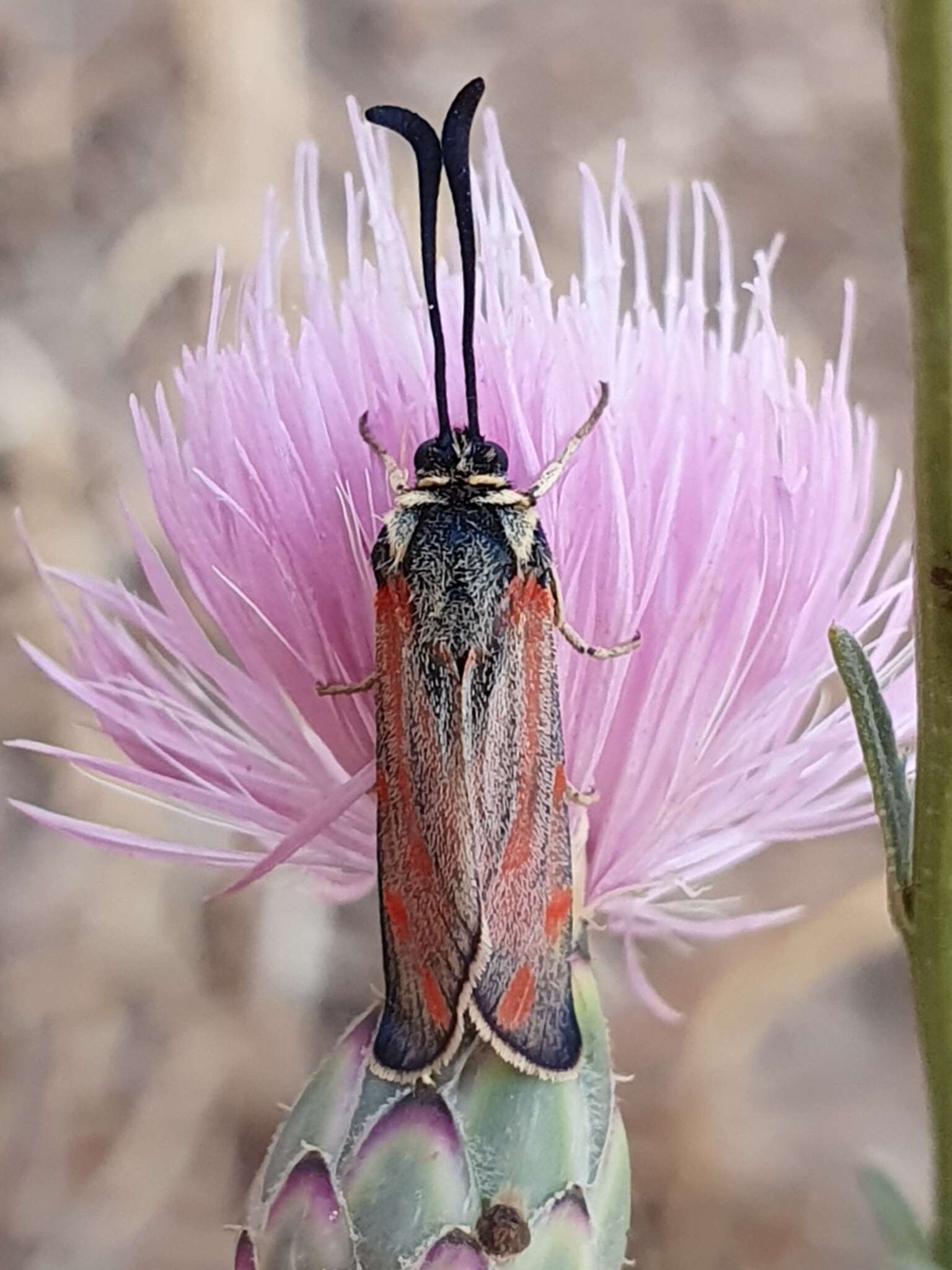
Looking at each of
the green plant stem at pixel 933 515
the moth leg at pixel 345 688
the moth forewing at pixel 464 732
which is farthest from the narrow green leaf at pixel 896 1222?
the moth leg at pixel 345 688

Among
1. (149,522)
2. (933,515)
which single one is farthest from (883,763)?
(149,522)

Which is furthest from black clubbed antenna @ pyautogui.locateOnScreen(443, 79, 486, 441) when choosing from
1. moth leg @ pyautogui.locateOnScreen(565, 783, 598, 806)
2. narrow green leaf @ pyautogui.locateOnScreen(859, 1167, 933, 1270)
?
narrow green leaf @ pyautogui.locateOnScreen(859, 1167, 933, 1270)

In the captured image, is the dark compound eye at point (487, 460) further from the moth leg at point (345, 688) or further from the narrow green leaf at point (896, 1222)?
the narrow green leaf at point (896, 1222)

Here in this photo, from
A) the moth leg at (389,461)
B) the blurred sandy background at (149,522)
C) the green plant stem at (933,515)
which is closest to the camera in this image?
the green plant stem at (933,515)

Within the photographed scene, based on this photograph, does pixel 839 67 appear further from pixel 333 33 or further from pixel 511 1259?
pixel 511 1259

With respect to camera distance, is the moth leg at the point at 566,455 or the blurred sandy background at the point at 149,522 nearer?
the moth leg at the point at 566,455

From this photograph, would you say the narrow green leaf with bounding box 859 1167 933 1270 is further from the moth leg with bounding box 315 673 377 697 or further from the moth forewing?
the moth leg with bounding box 315 673 377 697

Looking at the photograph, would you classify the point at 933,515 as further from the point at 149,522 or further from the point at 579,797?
the point at 149,522
